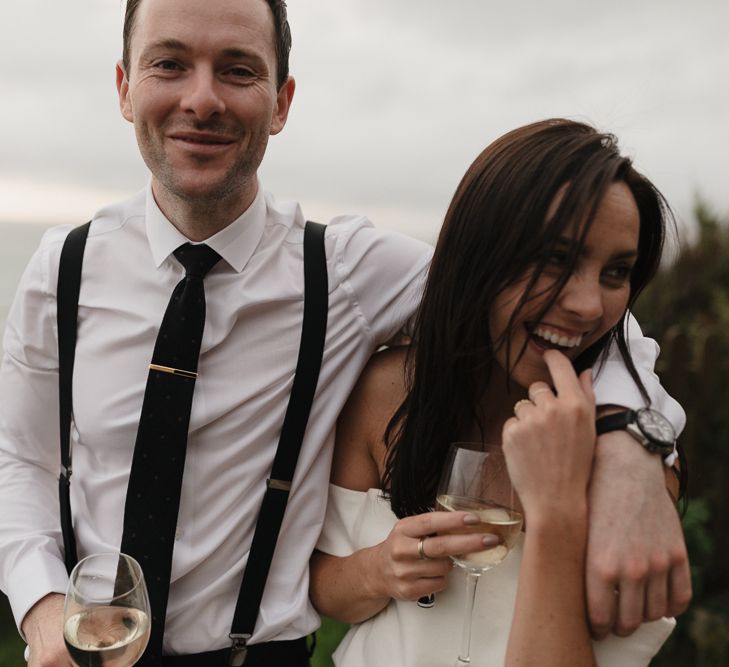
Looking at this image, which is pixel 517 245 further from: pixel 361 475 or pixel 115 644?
pixel 115 644

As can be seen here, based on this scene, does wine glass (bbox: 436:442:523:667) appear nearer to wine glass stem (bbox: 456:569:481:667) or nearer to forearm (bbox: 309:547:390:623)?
wine glass stem (bbox: 456:569:481:667)

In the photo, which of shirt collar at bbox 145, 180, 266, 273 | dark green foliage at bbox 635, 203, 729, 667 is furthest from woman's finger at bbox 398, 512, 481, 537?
dark green foliage at bbox 635, 203, 729, 667

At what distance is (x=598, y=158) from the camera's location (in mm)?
1691

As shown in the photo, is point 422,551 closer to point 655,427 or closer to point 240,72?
point 655,427

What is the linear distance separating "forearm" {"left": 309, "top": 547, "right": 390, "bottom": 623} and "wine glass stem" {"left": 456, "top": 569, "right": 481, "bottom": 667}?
0.22 meters

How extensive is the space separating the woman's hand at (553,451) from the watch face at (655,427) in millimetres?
104

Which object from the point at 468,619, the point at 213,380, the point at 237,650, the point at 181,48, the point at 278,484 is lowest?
the point at 237,650

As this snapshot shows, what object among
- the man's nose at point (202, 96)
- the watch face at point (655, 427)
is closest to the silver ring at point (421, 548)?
the watch face at point (655, 427)

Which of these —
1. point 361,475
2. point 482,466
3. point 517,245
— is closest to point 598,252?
point 517,245

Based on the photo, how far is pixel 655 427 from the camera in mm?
1617

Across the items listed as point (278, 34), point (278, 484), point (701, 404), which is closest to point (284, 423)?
point (278, 484)

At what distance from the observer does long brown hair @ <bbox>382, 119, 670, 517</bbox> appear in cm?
167

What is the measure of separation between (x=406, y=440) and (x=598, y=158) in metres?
0.76

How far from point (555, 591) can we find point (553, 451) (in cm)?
26
